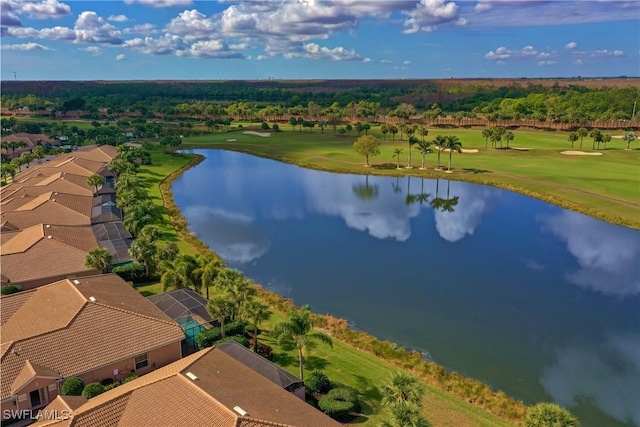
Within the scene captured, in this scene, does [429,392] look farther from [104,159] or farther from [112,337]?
[104,159]

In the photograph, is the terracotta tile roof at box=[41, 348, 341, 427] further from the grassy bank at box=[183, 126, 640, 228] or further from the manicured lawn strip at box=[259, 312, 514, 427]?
the grassy bank at box=[183, 126, 640, 228]

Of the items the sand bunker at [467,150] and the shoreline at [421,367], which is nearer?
the shoreline at [421,367]

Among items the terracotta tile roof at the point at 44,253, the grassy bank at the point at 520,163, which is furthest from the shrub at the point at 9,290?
the grassy bank at the point at 520,163

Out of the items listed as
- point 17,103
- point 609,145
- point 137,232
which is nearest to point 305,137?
point 609,145

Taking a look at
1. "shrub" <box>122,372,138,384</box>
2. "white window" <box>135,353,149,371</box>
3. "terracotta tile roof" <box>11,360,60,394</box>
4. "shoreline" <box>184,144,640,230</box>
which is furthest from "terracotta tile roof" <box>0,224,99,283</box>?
"shoreline" <box>184,144,640,230</box>

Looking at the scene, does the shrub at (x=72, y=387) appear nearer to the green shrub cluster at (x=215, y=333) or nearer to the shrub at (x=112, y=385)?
the shrub at (x=112, y=385)

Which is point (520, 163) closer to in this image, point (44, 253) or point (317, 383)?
point (317, 383)
